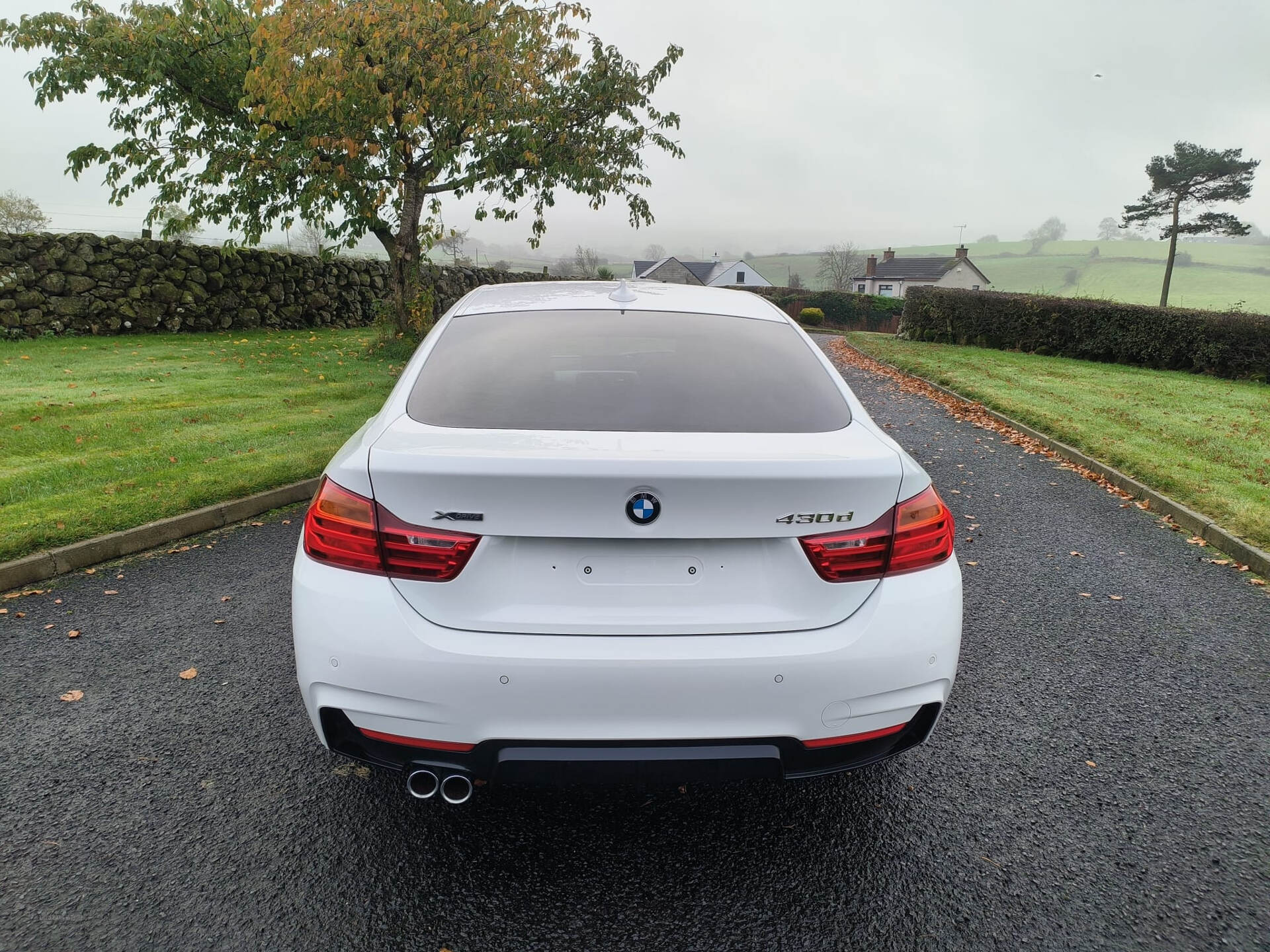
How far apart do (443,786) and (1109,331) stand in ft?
77.5

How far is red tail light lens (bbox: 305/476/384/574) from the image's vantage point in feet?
6.72

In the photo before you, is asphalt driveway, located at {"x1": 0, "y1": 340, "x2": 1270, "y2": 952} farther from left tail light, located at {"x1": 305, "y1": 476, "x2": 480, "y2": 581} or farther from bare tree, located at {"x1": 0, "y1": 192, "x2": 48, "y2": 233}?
bare tree, located at {"x1": 0, "y1": 192, "x2": 48, "y2": 233}

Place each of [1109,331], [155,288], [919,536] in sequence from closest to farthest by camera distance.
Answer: [919,536] → [155,288] → [1109,331]

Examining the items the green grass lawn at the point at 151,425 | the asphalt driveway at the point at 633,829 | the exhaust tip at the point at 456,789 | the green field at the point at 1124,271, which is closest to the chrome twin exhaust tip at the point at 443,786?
the exhaust tip at the point at 456,789

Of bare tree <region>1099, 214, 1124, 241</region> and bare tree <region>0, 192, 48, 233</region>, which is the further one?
bare tree <region>1099, 214, 1124, 241</region>

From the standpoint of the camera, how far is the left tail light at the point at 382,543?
1990 mm

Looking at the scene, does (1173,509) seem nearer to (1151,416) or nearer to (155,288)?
(1151,416)

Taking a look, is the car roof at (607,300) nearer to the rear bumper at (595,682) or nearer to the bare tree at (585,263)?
the rear bumper at (595,682)

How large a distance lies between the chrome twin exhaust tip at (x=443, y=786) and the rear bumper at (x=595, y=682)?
46 mm

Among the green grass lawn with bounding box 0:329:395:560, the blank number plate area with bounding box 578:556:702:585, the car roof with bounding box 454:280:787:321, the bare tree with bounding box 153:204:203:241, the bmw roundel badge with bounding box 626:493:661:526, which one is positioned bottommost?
the green grass lawn with bounding box 0:329:395:560

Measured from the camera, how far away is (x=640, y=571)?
2.02 meters

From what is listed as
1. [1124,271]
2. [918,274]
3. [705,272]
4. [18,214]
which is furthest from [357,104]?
[1124,271]

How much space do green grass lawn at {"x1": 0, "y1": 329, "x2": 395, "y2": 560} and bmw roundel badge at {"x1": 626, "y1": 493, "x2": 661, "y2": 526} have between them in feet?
14.9

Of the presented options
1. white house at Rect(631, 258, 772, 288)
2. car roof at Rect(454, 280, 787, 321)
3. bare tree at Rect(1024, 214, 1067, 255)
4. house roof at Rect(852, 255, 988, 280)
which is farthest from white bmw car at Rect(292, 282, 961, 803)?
bare tree at Rect(1024, 214, 1067, 255)
